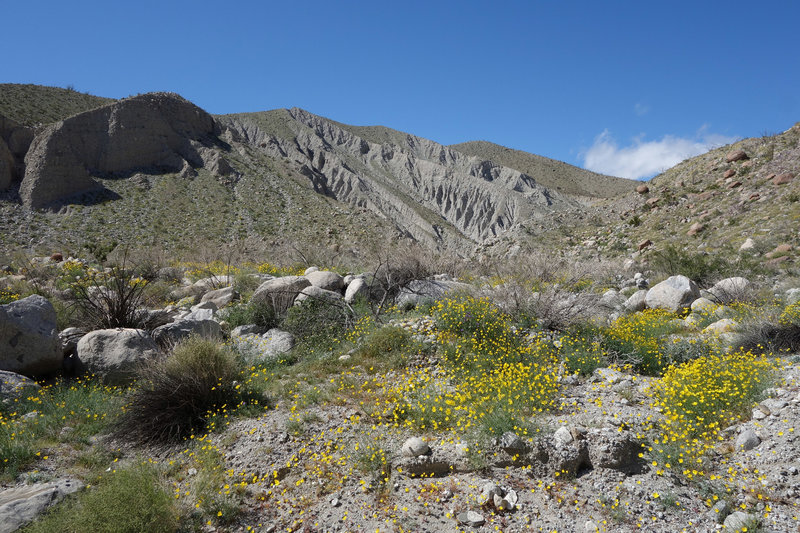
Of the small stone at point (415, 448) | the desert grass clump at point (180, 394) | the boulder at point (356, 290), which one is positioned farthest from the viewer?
the boulder at point (356, 290)

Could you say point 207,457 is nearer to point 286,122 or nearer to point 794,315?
point 794,315

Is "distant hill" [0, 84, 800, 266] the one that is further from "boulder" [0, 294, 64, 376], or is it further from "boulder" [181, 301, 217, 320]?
"boulder" [0, 294, 64, 376]

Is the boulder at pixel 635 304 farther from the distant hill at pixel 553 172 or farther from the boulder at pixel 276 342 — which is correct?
the distant hill at pixel 553 172

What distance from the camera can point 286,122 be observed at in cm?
7875

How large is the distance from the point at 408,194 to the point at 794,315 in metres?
68.2

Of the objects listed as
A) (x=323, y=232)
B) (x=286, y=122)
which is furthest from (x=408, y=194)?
(x=323, y=232)

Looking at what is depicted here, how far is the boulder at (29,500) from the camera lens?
9.89 feet

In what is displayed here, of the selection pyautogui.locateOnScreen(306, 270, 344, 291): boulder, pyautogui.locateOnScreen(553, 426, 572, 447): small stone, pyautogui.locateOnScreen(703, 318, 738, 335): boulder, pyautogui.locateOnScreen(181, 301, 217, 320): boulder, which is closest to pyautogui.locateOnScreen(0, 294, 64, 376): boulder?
pyautogui.locateOnScreen(181, 301, 217, 320): boulder

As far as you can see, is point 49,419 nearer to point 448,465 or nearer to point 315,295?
point 315,295

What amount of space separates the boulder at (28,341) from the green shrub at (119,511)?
11.5ft

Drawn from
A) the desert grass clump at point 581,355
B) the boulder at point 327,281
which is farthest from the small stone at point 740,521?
the boulder at point 327,281

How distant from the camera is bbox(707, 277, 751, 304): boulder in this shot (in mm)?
7708

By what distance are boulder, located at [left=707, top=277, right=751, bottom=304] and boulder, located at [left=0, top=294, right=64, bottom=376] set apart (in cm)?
1093

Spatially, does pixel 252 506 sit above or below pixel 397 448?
below
